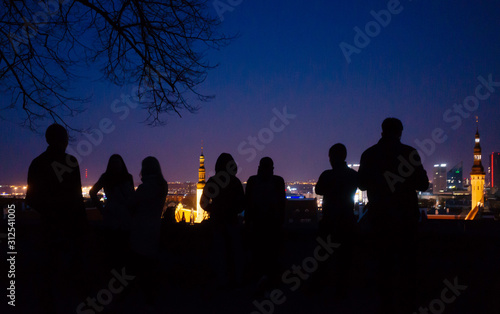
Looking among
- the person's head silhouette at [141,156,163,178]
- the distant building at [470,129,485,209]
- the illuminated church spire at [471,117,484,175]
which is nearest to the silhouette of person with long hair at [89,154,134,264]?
the person's head silhouette at [141,156,163,178]

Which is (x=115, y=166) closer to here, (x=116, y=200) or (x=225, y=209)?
(x=116, y=200)

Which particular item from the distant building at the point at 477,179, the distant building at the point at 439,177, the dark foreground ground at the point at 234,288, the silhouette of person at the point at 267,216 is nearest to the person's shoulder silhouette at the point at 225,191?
the silhouette of person at the point at 267,216

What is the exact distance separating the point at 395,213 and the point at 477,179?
104 metres

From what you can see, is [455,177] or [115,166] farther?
[455,177]

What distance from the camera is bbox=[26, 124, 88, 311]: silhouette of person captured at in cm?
393

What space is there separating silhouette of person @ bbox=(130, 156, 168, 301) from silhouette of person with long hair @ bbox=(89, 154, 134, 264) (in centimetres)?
22

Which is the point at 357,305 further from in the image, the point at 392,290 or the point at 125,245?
the point at 125,245

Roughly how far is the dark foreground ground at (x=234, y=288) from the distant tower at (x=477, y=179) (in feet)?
288

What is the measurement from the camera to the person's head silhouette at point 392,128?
3.85 meters

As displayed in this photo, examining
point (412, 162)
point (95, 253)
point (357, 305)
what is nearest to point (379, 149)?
point (412, 162)

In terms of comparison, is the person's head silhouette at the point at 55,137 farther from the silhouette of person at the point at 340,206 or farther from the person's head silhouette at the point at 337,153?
the person's head silhouette at the point at 337,153

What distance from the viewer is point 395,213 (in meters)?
3.70

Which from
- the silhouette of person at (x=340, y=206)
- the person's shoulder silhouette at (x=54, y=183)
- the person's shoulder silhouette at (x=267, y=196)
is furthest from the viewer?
the person's shoulder silhouette at (x=267, y=196)

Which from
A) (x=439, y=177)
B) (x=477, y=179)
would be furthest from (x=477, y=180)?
(x=439, y=177)
